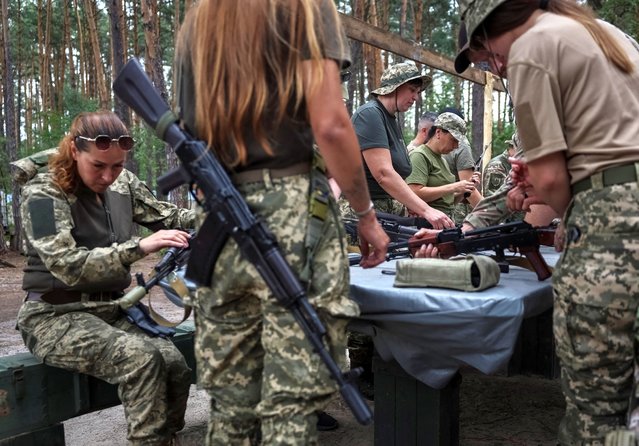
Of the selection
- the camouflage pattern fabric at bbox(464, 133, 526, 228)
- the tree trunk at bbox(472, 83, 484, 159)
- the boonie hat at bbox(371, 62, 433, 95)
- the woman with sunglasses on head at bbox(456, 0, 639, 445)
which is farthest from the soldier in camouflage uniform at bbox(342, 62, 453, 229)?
the tree trunk at bbox(472, 83, 484, 159)

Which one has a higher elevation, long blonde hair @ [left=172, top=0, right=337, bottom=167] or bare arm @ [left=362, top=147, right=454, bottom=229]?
long blonde hair @ [left=172, top=0, right=337, bottom=167]

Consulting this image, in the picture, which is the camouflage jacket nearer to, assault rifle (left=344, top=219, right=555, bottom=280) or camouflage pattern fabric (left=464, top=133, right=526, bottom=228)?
assault rifle (left=344, top=219, right=555, bottom=280)

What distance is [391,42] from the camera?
20.4 feet

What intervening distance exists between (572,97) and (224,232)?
1199 millimetres

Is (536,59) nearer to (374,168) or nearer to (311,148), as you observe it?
(311,148)

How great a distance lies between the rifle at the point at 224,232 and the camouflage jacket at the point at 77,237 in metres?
0.97

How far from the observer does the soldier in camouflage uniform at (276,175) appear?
6.38 ft

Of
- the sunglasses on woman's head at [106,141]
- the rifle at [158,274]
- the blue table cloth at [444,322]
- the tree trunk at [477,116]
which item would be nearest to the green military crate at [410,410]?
the blue table cloth at [444,322]

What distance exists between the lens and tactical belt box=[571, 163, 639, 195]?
6.53 ft

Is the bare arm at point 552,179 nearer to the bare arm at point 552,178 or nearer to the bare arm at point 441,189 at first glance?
the bare arm at point 552,178

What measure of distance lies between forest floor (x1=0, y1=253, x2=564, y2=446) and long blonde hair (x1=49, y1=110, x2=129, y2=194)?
5.29 ft

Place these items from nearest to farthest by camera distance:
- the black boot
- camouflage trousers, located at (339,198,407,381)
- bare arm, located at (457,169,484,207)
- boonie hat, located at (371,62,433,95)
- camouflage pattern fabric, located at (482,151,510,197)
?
the black boot
camouflage trousers, located at (339,198,407,381)
boonie hat, located at (371,62,433,95)
bare arm, located at (457,169,484,207)
camouflage pattern fabric, located at (482,151,510,197)

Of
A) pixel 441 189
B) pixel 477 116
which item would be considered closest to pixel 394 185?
pixel 441 189

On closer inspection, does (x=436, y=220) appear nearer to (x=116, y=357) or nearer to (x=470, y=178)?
(x=116, y=357)
